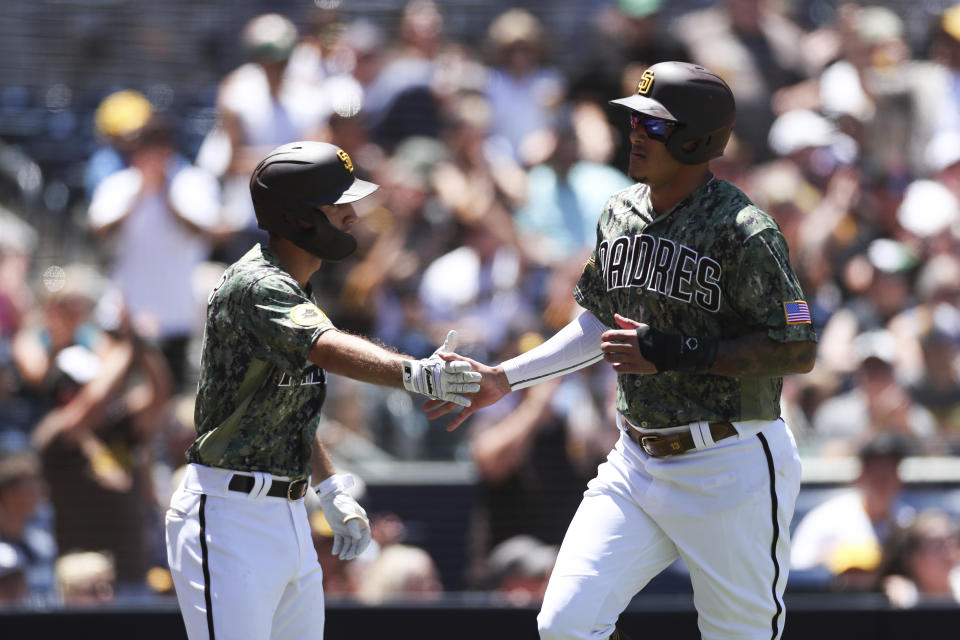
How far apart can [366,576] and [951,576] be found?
2795 mm

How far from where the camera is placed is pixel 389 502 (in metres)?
6.82

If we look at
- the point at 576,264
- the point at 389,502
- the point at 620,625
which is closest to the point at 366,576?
the point at 389,502

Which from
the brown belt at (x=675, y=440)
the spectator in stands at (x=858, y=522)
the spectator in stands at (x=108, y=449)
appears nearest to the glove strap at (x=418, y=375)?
the brown belt at (x=675, y=440)

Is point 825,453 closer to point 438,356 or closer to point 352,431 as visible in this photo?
point 352,431

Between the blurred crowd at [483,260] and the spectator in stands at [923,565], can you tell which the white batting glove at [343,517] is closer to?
the blurred crowd at [483,260]

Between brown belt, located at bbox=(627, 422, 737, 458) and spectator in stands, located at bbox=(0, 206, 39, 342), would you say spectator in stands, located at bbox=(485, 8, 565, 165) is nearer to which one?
spectator in stands, located at bbox=(0, 206, 39, 342)

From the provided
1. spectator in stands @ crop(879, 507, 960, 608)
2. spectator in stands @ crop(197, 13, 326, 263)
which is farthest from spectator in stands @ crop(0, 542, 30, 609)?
spectator in stands @ crop(879, 507, 960, 608)

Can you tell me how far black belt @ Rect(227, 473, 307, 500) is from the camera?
360 cm

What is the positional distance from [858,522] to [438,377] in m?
3.50

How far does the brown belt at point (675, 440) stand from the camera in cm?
375

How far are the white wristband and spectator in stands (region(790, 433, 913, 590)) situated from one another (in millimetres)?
2945

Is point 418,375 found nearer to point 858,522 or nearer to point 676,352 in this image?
point 676,352

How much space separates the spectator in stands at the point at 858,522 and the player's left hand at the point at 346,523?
2.92 meters

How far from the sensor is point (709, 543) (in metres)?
3.73
